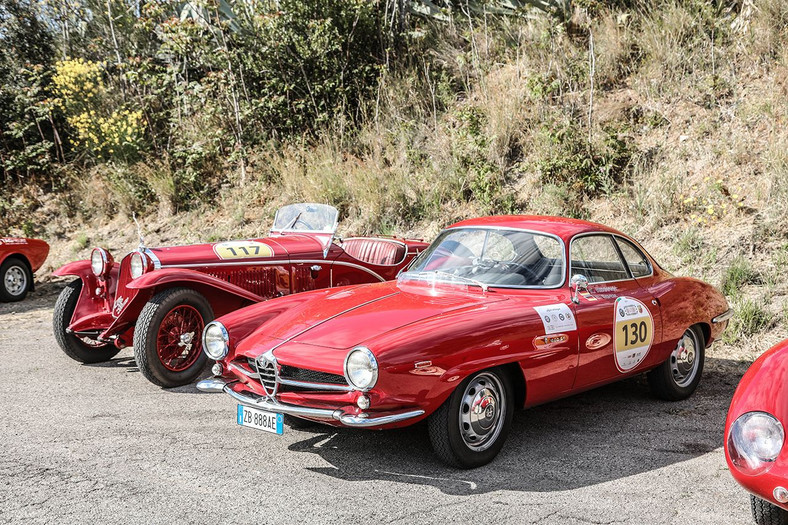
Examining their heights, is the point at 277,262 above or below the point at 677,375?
above

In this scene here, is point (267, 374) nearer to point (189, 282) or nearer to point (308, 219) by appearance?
point (189, 282)

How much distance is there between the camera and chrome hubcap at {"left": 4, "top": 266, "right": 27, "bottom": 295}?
10951 millimetres

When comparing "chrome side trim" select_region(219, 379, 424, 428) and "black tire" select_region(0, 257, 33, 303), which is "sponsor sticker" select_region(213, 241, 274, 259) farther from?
"black tire" select_region(0, 257, 33, 303)

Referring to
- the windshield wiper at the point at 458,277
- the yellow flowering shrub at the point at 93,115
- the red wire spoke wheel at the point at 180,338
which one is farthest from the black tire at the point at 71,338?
the yellow flowering shrub at the point at 93,115

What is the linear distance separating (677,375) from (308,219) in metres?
4.00

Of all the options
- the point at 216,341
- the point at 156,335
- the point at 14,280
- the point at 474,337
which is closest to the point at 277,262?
the point at 156,335

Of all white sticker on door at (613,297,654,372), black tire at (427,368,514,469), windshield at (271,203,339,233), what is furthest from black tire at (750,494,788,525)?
windshield at (271,203,339,233)

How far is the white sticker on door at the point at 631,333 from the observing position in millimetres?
4957

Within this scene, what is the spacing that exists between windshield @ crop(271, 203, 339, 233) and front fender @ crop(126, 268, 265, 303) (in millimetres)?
1273

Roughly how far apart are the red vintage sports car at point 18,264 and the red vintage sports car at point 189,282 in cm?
461

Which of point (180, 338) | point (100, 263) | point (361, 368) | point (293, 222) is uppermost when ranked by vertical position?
point (293, 222)

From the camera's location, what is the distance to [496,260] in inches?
202

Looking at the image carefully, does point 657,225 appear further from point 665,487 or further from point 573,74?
point 665,487

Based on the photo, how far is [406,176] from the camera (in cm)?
1143
